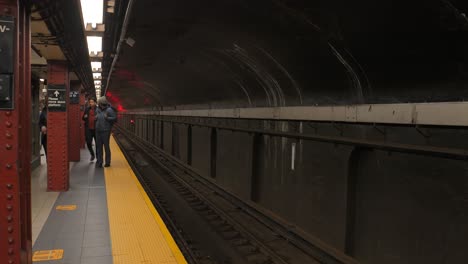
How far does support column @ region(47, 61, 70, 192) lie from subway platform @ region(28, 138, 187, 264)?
31 centimetres

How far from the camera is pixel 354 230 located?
4.76m

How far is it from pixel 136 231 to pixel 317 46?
10.7 feet

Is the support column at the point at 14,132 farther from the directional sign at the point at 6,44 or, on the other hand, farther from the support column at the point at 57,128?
the support column at the point at 57,128

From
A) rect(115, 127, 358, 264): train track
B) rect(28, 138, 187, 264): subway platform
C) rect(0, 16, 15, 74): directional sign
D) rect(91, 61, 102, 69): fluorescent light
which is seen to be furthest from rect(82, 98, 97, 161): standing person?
rect(0, 16, 15, 74): directional sign

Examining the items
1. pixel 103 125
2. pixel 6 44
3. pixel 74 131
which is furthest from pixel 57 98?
pixel 74 131

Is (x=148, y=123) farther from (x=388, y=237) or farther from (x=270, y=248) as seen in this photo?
(x=388, y=237)

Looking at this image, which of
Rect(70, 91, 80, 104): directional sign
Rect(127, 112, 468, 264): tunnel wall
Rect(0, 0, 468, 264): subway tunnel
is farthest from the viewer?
Rect(70, 91, 80, 104): directional sign

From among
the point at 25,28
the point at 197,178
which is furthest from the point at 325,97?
the point at 197,178

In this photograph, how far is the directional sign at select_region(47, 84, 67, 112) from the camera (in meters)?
6.60

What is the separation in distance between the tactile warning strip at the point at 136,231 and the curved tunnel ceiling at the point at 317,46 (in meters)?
2.94

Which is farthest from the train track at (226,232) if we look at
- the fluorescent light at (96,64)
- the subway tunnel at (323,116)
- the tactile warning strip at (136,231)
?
the fluorescent light at (96,64)

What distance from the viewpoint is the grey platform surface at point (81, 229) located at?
3.79 meters

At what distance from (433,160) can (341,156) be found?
149 centimetres

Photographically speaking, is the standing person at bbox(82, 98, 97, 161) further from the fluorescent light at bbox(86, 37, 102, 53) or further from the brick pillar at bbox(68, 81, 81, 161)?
the fluorescent light at bbox(86, 37, 102, 53)
